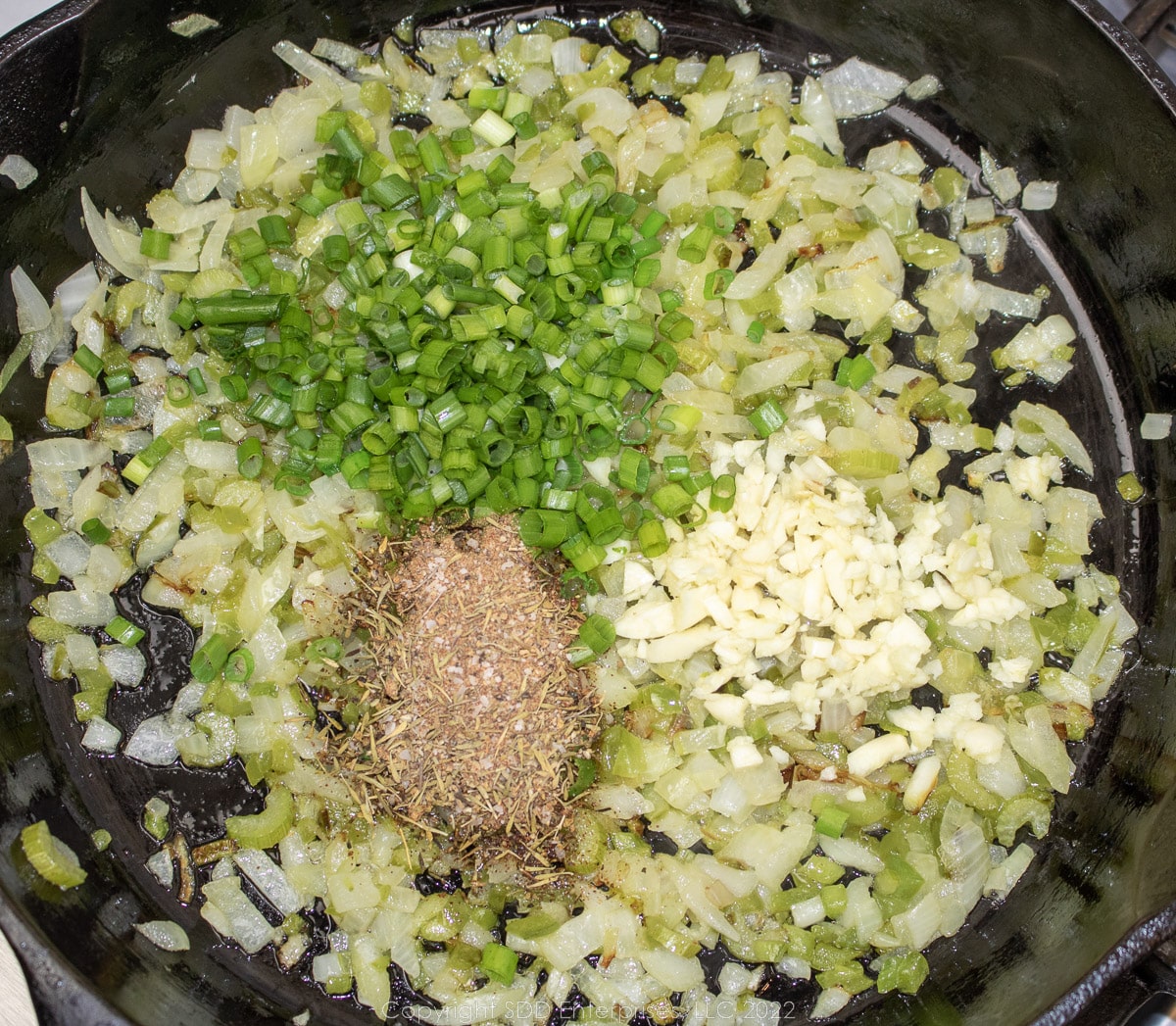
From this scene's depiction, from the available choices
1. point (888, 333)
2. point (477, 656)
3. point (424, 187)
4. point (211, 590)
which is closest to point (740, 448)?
point (888, 333)

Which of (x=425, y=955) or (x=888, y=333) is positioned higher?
(x=888, y=333)

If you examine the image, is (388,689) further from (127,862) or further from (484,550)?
(127,862)

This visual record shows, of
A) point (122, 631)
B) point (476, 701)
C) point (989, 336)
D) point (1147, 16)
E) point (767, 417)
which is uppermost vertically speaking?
point (1147, 16)

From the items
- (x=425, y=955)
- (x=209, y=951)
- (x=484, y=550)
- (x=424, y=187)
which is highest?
(x=424, y=187)

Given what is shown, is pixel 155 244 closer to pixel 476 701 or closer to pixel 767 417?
pixel 476 701

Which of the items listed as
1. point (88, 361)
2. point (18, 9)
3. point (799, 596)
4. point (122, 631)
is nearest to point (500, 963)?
point (799, 596)

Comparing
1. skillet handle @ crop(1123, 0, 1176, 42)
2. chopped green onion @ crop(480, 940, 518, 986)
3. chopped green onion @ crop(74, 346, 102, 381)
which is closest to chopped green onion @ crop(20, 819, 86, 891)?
chopped green onion @ crop(480, 940, 518, 986)

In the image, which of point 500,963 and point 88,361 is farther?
point 88,361
